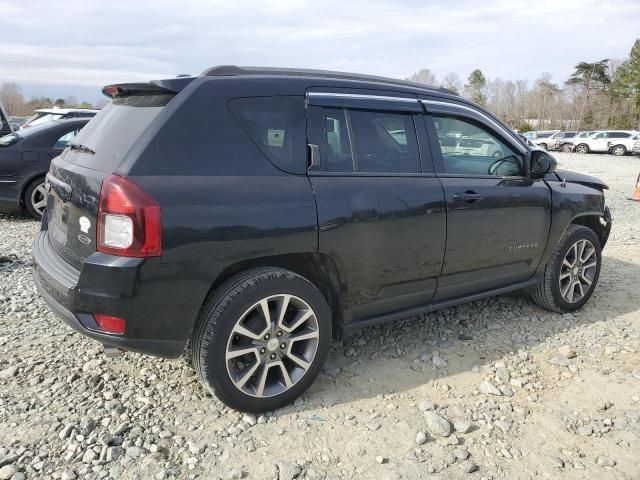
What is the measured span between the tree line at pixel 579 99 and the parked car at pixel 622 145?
2440cm

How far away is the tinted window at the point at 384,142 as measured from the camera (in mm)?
3201

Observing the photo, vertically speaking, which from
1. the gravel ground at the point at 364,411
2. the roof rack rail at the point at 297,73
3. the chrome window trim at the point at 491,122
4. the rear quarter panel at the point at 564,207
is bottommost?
the gravel ground at the point at 364,411

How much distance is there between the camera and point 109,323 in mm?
2545

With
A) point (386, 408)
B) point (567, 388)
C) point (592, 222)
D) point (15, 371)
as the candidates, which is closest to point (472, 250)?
point (567, 388)

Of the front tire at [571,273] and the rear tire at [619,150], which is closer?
the front tire at [571,273]

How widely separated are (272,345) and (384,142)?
4.85 ft

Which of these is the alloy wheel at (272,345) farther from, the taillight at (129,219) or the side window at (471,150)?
the side window at (471,150)

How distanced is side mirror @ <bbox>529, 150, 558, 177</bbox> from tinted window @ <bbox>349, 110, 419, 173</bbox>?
1.17 m

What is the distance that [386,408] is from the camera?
3039mm

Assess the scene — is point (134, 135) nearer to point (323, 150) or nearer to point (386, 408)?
point (323, 150)

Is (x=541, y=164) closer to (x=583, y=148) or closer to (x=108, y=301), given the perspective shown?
(x=108, y=301)

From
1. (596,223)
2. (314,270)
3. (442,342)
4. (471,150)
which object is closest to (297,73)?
(314,270)

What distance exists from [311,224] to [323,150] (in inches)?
19.1

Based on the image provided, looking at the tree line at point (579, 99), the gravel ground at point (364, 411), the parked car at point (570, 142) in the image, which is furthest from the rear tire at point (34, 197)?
the tree line at point (579, 99)
